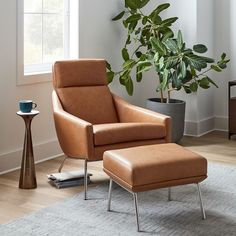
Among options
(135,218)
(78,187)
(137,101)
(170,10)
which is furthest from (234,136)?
(135,218)

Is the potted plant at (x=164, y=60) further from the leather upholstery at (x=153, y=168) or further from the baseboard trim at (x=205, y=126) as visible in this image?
the leather upholstery at (x=153, y=168)

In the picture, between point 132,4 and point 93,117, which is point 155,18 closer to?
point 132,4

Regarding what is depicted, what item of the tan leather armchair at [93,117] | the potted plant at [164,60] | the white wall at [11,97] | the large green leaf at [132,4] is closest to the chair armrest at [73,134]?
the tan leather armchair at [93,117]

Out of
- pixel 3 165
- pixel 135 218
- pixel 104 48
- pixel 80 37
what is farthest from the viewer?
pixel 104 48

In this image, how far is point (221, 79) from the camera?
20.0 ft

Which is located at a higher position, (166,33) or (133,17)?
(133,17)

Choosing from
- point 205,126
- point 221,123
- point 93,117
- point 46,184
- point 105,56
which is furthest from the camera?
point 221,123

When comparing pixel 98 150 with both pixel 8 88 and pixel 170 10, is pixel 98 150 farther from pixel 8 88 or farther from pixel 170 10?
pixel 170 10

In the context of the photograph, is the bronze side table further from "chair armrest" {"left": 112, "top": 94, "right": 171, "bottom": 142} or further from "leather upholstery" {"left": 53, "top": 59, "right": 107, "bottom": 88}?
"chair armrest" {"left": 112, "top": 94, "right": 171, "bottom": 142}

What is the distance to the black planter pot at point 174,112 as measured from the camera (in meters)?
5.30

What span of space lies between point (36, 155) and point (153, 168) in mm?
1801

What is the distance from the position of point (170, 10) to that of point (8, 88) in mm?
2319

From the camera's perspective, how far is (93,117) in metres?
4.30

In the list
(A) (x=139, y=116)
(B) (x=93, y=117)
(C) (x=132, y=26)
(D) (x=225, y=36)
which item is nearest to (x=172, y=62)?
(C) (x=132, y=26)
